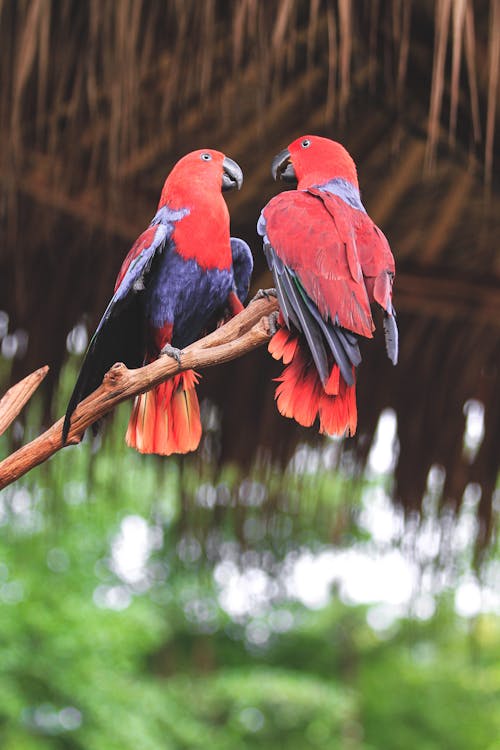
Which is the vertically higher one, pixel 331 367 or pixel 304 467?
pixel 304 467

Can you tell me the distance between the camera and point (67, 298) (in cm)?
139

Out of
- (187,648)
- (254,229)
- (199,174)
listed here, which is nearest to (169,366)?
(199,174)

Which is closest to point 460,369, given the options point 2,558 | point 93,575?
point 2,558

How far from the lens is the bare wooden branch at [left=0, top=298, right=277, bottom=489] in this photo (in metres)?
0.46

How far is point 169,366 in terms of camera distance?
1.51 feet

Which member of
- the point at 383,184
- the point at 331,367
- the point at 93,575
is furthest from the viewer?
the point at 93,575

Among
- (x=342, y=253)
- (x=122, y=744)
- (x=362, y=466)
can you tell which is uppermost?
(x=362, y=466)

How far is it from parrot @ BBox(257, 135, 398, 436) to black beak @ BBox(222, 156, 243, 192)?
0.05 meters

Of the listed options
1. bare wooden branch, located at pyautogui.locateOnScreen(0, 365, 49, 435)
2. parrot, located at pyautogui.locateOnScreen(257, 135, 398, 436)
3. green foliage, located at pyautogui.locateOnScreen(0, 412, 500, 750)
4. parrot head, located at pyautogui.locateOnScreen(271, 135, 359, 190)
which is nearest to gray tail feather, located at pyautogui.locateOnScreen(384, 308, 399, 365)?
parrot, located at pyautogui.locateOnScreen(257, 135, 398, 436)

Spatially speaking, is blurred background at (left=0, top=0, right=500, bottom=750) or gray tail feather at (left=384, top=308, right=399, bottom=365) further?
blurred background at (left=0, top=0, right=500, bottom=750)

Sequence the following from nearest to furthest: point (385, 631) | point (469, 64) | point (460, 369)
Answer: point (469, 64) → point (460, 369) → point (385, 631)

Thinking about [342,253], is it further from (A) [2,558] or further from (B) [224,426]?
(A) [2,558]

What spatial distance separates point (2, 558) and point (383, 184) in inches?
125

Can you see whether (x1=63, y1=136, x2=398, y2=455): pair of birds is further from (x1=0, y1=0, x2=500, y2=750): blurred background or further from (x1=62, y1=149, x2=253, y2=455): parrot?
(x1=0, y1=0, x2=500, y2=750): blurred background
